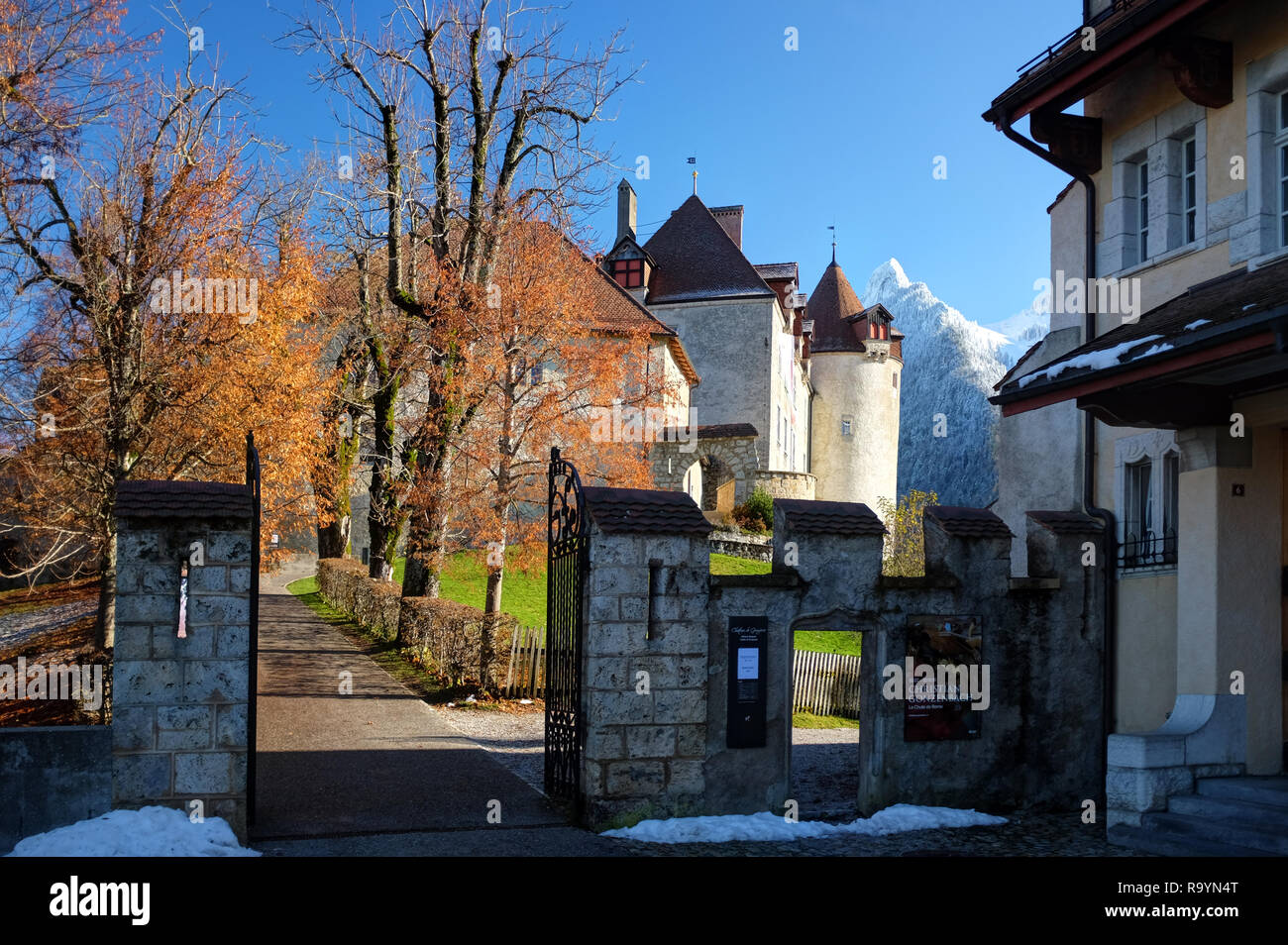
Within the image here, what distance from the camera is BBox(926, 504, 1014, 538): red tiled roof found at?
36.2ft

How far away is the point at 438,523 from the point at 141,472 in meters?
4.59

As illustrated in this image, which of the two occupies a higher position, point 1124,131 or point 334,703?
point 1124,131

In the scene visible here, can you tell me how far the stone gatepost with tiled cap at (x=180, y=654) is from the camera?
809cm

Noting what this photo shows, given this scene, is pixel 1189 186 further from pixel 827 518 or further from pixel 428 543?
pixel 428 543

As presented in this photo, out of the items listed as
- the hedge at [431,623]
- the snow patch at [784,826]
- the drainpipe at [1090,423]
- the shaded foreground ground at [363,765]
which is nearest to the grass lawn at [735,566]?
the hedge at [431,623]

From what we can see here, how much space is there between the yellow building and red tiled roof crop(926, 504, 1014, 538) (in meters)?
1.12

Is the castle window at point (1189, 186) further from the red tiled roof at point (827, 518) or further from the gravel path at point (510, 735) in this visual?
the gravel path at point (510, 735)

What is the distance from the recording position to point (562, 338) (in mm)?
18812

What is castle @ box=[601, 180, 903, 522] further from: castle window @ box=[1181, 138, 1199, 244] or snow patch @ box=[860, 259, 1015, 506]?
snow patch @ box=[860, 259, 1015, 506]

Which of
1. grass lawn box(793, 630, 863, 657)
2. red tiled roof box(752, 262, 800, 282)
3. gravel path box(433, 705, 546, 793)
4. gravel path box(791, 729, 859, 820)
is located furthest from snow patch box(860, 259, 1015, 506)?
gravel path box(433, 705, 546, 793)

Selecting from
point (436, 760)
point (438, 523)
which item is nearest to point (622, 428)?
point (438, 523)

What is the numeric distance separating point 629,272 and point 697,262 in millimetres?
2762

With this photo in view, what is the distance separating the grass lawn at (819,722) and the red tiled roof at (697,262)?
25.5 metres

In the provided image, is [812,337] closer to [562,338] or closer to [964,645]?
[562,338]
